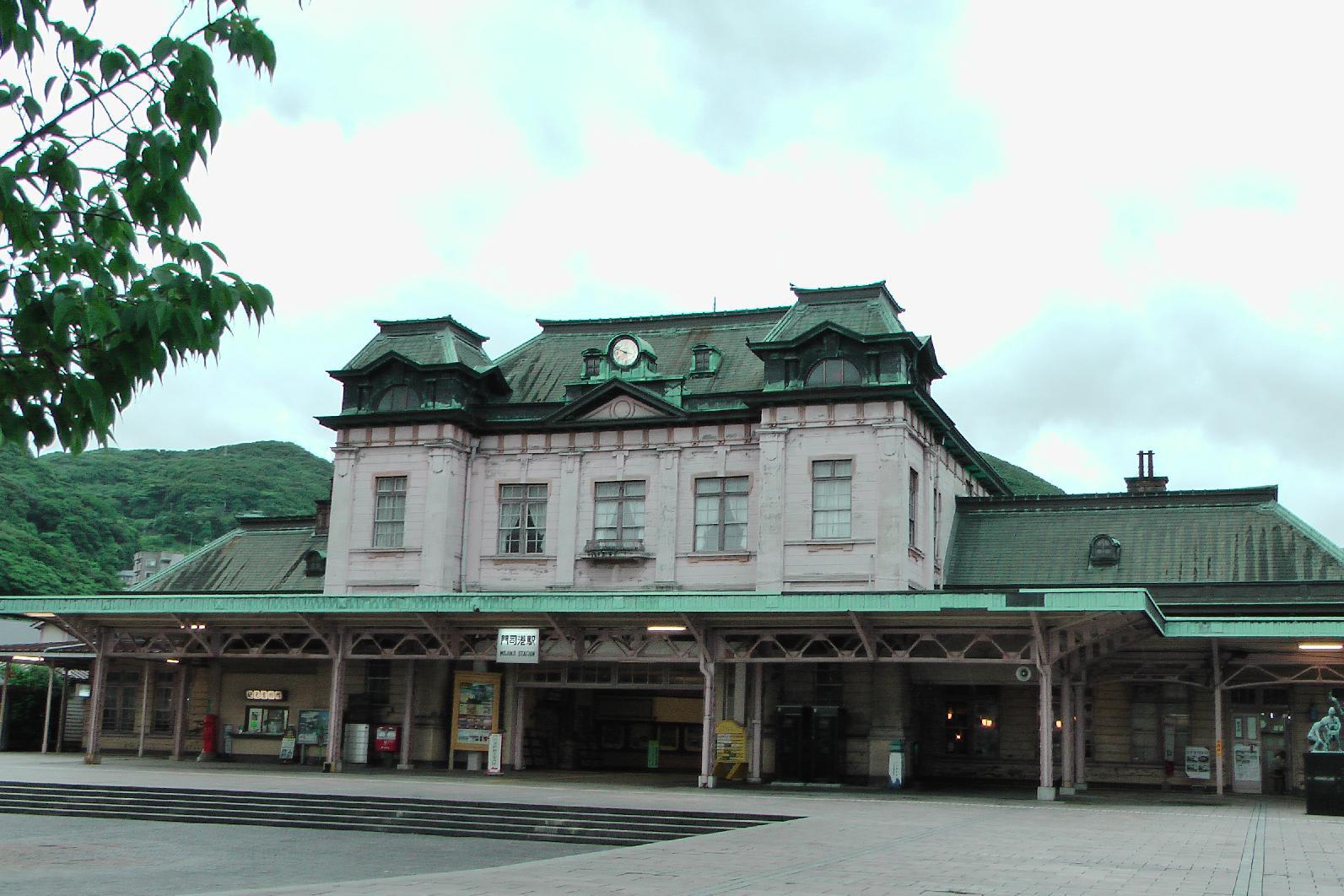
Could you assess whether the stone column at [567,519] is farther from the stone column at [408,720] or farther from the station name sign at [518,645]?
the station name sign at [518,645]

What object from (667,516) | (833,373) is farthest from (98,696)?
(833,373)

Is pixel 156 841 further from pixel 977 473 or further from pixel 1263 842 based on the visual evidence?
pixel 977 473

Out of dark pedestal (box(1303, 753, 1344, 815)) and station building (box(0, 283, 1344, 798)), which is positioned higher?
station building (box(0, 283, 1344, 798))

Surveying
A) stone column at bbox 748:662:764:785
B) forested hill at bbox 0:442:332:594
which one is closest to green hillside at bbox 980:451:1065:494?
forested hill at bbox 0:442:332:594

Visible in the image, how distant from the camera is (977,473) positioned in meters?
37.3

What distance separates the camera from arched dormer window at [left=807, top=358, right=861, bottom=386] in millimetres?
30109

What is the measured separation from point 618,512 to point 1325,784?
628 inches

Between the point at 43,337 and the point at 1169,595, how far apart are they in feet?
92.4

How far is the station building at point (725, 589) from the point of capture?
28047 mm

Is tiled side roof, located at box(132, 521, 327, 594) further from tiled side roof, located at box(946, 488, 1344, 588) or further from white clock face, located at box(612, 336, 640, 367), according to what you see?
tiled side roof, located at box(946, 488, 1344, 588)

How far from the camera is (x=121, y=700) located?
3856 centimetres

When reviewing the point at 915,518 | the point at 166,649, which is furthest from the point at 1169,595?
the point at 166,649

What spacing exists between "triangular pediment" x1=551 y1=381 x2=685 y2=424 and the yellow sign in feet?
24.7

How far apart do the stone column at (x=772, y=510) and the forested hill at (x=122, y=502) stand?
140ft
